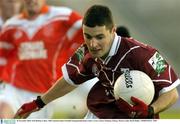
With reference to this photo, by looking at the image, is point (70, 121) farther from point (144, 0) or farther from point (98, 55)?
point (144, 0)

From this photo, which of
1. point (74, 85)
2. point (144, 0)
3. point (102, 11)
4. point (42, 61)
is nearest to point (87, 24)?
point (102, 11)

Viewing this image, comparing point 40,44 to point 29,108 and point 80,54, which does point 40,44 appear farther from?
point 80,54

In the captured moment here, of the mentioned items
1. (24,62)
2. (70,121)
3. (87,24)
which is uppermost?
(87,24)

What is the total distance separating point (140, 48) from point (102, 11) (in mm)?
271

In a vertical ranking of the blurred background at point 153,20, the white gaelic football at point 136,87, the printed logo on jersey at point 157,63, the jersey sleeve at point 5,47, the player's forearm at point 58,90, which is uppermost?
the printed logo on jersey at point 157,63

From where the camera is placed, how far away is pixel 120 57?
409cm

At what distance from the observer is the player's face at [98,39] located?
400 centimetres

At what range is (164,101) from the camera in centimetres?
398

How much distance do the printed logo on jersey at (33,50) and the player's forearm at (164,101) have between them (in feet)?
6.69

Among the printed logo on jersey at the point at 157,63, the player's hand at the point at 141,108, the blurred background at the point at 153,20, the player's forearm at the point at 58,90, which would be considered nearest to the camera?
the player's hand at the point at 141,108

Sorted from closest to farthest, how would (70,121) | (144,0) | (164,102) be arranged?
(164,102) < (70,121) < (144,0)

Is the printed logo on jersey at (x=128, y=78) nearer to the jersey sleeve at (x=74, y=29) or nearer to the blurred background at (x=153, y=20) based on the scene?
the jersey sleeve at (x=74, y=29)

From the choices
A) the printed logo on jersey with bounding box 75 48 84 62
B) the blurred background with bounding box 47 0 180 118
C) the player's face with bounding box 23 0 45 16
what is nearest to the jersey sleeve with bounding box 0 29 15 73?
the player's face with bounding box 23 0 45 16

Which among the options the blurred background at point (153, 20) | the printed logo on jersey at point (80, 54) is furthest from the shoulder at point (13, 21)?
the blurred background at point (153, 20)
